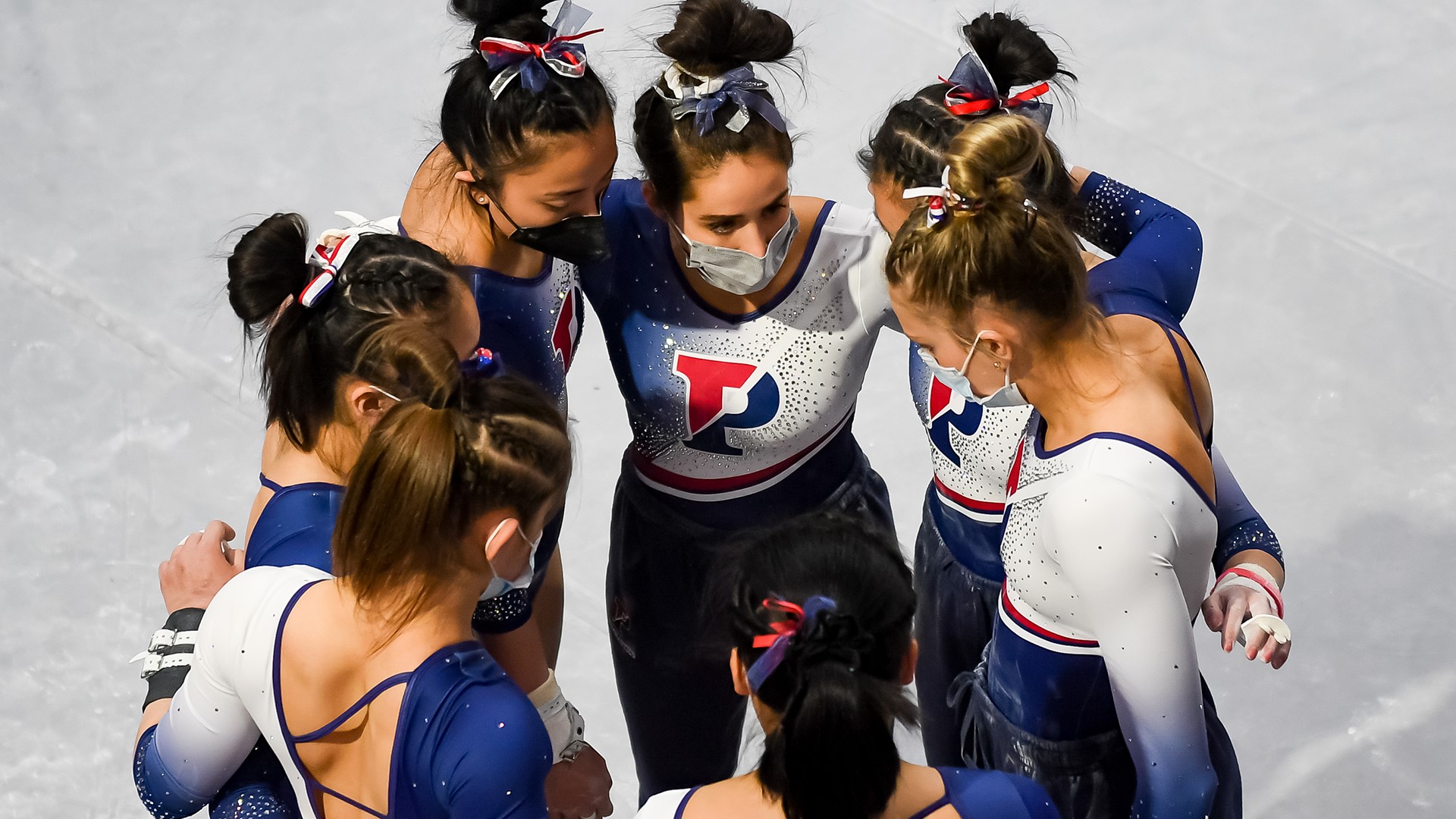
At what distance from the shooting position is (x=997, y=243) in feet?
4.60

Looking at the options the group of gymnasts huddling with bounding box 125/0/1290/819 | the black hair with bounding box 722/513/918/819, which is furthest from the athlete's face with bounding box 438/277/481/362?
the black hair with bounding box 722/513/918/819

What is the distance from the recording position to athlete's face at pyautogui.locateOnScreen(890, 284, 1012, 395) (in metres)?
1.45

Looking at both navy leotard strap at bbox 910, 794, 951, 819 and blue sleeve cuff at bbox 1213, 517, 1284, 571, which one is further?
blue sleeve cuff at bbox 1213, 517, 1284, 571

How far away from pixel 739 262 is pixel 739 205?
0.08m

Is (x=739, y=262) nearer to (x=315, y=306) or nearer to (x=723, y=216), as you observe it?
(x=723, y=216)

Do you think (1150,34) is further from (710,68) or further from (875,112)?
(710,68)

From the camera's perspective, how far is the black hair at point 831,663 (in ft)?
3.96

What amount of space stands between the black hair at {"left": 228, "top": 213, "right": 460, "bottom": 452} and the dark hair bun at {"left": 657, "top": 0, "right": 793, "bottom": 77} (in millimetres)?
416

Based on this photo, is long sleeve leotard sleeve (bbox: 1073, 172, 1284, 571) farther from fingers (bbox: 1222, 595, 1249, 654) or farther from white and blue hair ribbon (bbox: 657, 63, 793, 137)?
white and blue hair ribbon (bbox: 657, 63, 793, 137)

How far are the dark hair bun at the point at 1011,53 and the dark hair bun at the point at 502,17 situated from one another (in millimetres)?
553

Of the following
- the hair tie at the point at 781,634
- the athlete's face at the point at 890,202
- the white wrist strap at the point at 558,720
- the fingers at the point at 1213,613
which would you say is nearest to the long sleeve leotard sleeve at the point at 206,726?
the white wrist strap at the point at 558,720

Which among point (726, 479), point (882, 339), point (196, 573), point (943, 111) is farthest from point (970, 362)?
point (882, 339)

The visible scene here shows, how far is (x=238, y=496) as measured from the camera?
10.0 feet

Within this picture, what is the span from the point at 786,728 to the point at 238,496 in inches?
84.8
